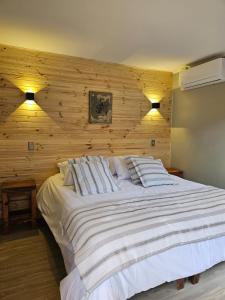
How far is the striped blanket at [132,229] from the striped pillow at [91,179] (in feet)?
1.17

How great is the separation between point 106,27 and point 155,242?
211 centimetres

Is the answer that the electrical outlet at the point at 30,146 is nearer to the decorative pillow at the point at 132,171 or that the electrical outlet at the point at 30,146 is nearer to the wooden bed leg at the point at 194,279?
the decorative pillow at the point at 132,171

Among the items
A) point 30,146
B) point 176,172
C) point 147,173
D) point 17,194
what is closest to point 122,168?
point 147,173

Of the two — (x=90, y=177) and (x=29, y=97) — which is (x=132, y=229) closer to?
(x=90, y=177)

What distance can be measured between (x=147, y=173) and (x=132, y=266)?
146 cm

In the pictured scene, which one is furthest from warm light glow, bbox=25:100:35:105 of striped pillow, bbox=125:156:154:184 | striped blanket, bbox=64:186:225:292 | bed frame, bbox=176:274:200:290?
bed frame, bbox=176:274:200:290

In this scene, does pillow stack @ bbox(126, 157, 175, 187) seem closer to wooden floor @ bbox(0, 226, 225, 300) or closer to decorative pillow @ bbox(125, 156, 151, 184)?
decorative pillow @ bbox(125, 156, 151, 184)

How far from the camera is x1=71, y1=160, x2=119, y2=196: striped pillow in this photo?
96.7 inches

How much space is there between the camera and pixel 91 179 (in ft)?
8.34

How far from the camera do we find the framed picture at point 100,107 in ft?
11.1

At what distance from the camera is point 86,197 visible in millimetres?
2324

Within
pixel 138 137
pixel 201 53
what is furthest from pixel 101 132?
pixel 201 53

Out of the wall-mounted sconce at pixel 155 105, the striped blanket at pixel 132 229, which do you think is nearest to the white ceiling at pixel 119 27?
the wall-mounted sconce at pixel 155 105

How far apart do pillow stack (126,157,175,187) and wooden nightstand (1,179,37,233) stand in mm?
1352
